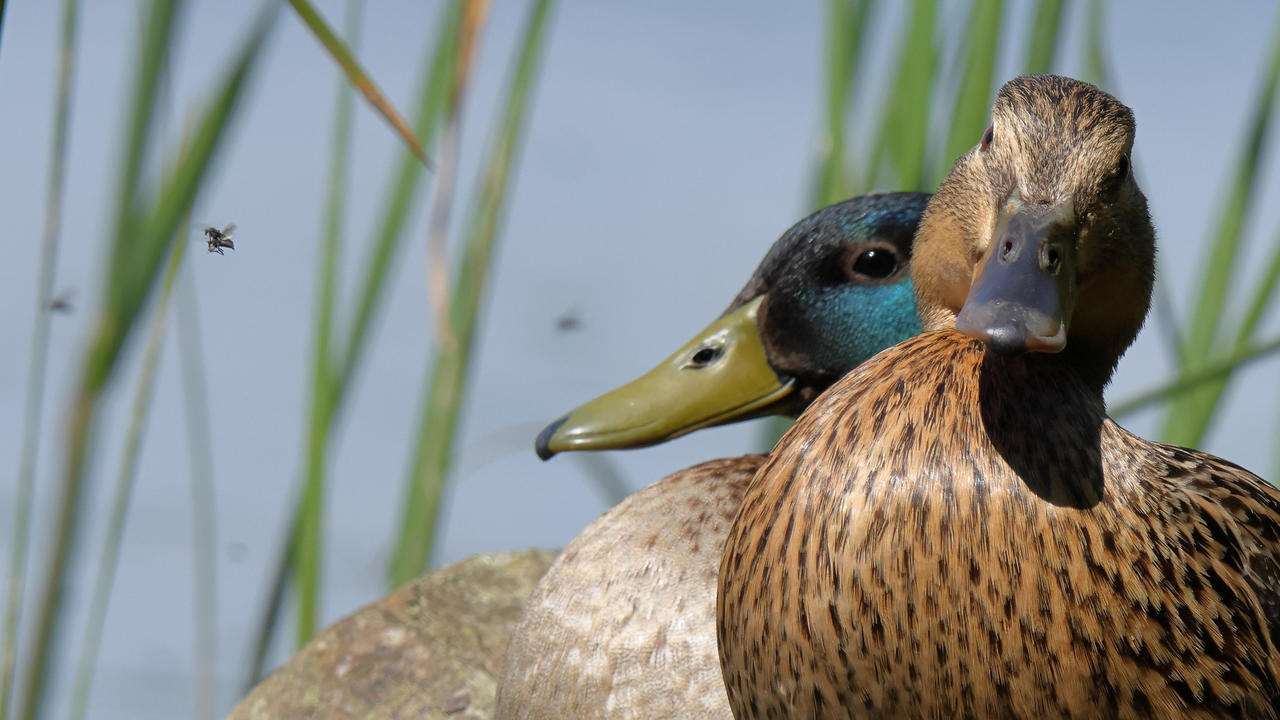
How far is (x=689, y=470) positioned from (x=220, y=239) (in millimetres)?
790

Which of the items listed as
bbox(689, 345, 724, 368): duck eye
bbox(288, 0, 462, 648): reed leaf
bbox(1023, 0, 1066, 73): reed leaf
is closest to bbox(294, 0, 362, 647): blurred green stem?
bbox(288, 0, 462, 648): reed leaf

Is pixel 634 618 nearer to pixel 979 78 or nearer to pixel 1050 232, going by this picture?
pixel 1050 232

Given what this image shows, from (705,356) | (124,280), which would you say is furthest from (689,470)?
(124,280)

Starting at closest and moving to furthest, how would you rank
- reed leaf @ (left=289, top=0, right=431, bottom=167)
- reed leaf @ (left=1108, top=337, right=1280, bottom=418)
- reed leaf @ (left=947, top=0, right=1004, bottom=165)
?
reed leaf @ (left=289, top=0, right=431, bottom=167) → reed leaf @ (left=1108, top=337, right=1280, bottom=418) → reed leaf @ (left=947, top=0, right=1004, bottom=165)

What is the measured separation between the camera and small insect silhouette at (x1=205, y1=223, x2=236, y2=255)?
203 cm

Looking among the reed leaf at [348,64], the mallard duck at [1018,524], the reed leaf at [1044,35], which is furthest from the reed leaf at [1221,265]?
the reed leaf at [348,64]

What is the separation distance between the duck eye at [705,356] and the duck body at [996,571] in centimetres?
85

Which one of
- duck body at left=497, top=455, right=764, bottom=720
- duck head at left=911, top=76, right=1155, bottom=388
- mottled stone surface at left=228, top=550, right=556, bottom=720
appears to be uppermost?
duck head at left=911, top=76, right=1155, bottom=388

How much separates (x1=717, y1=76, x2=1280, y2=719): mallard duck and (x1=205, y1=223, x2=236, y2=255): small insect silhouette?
1.00 meters

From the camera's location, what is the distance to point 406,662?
95.3 inches

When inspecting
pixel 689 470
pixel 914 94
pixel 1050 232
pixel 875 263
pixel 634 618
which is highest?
pixel 914 94

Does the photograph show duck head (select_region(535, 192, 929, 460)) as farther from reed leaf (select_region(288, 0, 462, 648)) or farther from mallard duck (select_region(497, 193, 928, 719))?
reed leaf (select_region(288, 0, 462, 648))

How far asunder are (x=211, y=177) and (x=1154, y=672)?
1339 millimetres

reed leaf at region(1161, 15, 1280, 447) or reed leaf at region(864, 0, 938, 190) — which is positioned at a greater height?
reed leaf at region(864, 0, 938, 190)
